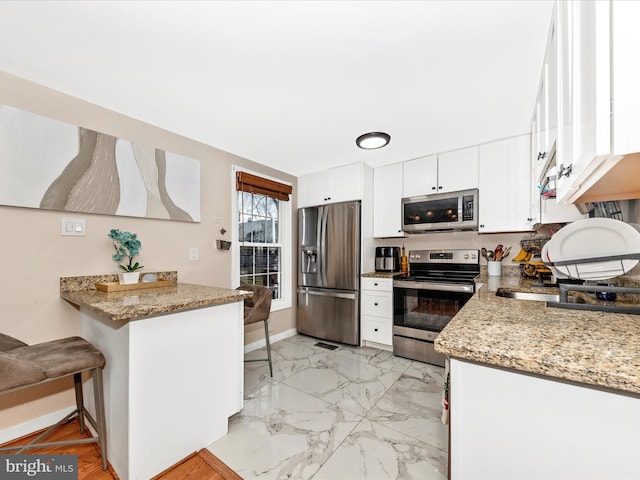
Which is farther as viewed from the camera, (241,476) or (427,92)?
(427,92)

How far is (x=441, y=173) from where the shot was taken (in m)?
2.92

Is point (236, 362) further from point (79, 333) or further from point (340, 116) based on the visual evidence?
point (340, 116)

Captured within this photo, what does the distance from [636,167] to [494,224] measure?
2.10 meters

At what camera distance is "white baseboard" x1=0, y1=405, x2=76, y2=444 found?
1.60 meters

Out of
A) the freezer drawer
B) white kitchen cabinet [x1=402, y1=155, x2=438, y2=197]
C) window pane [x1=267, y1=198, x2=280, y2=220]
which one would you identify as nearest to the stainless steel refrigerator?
the freezer drawer

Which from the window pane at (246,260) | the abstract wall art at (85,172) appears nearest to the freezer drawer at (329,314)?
the window pane at (246,260)

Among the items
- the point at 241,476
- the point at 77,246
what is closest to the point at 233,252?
the point at 77,246

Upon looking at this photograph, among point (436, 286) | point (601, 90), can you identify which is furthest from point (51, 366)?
point (436, 286)

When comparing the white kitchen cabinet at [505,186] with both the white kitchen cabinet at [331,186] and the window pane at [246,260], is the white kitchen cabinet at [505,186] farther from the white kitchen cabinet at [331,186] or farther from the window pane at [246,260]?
the window pane at [246,260]

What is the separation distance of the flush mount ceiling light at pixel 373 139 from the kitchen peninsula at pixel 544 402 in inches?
75.6

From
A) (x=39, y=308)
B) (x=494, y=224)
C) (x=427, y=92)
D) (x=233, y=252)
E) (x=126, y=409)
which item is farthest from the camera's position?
(x=233, y=252)

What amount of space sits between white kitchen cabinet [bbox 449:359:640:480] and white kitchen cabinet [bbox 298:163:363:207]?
2631 mm

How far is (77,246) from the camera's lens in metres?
1.89

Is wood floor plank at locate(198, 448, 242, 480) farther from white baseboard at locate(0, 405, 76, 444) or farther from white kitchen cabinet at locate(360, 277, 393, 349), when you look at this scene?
white kitchen cabinet at locate(360, 277, 393, 349)
